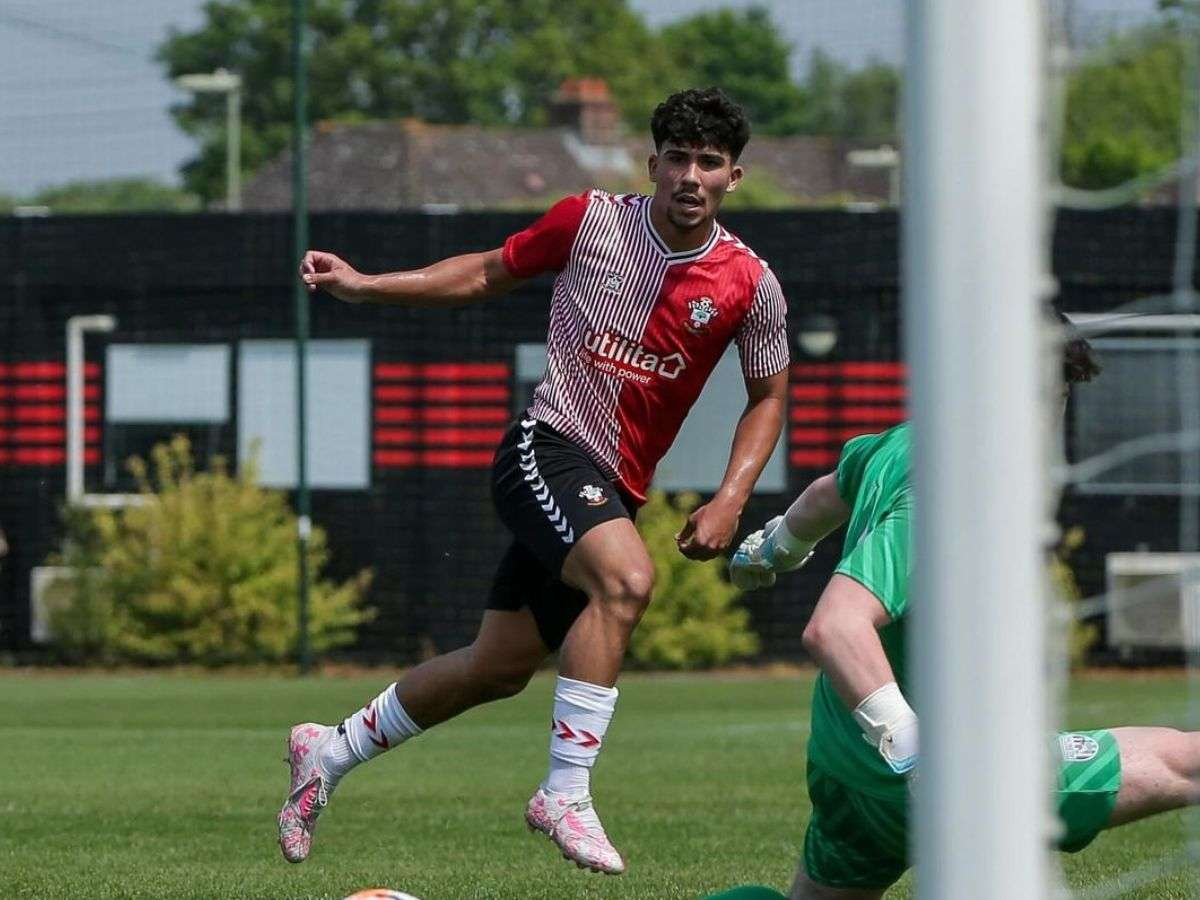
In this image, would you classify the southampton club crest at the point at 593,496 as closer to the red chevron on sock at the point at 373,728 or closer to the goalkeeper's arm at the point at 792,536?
the goalkeeper's arm at the point at 792,536

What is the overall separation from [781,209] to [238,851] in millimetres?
14502

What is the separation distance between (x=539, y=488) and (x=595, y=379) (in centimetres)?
40

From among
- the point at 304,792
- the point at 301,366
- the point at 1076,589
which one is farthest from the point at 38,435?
the point at 304,792

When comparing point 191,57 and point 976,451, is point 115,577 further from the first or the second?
point 191,57

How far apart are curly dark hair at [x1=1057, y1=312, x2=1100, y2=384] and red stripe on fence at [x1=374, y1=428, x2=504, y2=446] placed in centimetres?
1713

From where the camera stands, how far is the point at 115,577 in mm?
21516

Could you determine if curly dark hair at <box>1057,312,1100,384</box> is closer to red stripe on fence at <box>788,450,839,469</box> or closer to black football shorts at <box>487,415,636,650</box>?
black football shorts at <box>487,415,636,650</box>

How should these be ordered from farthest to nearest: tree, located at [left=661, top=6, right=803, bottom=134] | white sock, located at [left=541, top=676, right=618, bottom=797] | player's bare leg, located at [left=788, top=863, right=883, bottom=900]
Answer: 1. tree, located at [left=661, top=6, right=803, bottom=134]
2. white sock, located at [left=541, top=676, right=618, bottom=797]
3. player's bare leg, located at [left=788, top=863, right=883, bottom=900]

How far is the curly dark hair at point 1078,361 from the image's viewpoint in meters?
4.87

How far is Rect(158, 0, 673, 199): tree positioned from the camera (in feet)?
208

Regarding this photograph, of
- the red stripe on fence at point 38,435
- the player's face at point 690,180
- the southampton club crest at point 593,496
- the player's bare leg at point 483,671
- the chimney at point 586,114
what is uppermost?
the chimney at point 586,114

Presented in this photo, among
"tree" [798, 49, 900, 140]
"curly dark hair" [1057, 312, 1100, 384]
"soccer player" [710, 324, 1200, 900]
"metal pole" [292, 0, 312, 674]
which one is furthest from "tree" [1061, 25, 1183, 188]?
"soccer player" [710, 324, 1200, 900]

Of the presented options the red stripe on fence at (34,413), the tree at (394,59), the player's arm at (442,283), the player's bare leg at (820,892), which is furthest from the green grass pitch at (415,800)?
the tree at (394,59)

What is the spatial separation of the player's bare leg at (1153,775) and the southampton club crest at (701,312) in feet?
7.21
